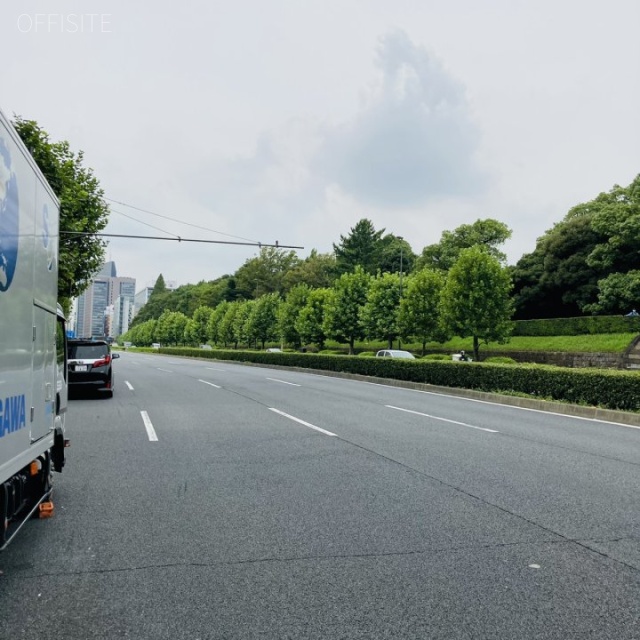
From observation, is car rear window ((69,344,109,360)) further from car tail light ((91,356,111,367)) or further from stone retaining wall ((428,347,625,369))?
stone retaining wall ((428,347,625,369))

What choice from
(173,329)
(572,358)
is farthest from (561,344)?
(173,329)

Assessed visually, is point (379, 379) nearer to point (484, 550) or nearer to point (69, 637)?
point (484, 550)

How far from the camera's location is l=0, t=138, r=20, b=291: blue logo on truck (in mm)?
3211

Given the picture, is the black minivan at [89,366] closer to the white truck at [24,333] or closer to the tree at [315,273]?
the white truck at [24,333]

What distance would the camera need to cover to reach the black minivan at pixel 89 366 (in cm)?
1634

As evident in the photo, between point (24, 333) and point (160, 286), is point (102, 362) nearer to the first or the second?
point (24, 333)

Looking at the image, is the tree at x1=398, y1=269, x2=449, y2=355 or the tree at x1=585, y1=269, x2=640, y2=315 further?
the tree at x1=398, y1=269, x2=449, y2=355

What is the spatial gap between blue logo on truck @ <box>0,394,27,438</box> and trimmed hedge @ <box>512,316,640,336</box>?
42102 mm

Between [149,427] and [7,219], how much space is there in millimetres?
7928

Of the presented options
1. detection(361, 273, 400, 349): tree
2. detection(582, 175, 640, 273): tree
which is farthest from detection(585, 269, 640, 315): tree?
detection(361, 273, 400, 349): tree

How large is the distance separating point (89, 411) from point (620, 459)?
431 inches

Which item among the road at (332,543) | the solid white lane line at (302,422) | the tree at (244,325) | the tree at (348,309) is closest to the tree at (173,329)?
the tree at (244,325)

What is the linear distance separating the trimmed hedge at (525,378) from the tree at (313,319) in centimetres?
2568

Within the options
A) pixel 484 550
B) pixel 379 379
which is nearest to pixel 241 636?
pixel 484 550
